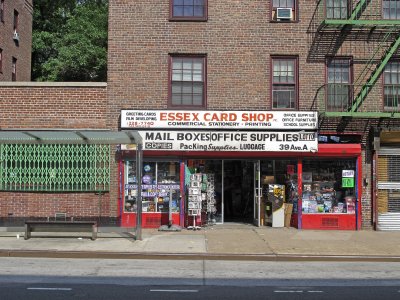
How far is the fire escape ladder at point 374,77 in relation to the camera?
52.2 ft

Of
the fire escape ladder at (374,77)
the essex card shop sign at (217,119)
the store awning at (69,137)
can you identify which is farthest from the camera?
the essex card shop sign at (217,119)

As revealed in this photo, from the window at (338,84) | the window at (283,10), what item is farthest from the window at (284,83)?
the window at (283,10)

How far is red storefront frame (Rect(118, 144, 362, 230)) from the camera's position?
634 inches

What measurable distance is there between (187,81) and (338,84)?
15.6ft

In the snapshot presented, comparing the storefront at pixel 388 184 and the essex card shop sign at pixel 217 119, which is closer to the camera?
the essex card shop sign at pixel 217 119

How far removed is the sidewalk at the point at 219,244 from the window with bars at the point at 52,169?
1.75m

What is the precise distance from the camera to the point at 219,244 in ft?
43.3

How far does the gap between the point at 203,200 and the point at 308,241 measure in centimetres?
388

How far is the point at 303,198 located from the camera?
1653 centimetres

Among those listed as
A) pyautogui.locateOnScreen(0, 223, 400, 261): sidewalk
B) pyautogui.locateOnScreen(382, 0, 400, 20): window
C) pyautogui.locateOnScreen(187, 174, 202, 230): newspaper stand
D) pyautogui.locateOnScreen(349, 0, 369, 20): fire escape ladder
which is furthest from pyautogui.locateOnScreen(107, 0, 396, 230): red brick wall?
pyautogui.locateOnScreen(0, 223, 400, 261): sidewalk

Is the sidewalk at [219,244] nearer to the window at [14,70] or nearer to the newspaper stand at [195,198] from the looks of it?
the newspaper stand at [195,198]

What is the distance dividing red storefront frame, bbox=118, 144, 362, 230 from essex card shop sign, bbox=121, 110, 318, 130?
32.0 inches

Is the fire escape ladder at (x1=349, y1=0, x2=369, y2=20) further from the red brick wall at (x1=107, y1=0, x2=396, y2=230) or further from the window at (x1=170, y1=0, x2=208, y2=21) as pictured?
the window at (x1=170, y1=0, x2=208, y2=21)

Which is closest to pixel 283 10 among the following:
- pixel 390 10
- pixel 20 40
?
pixel 390 10
